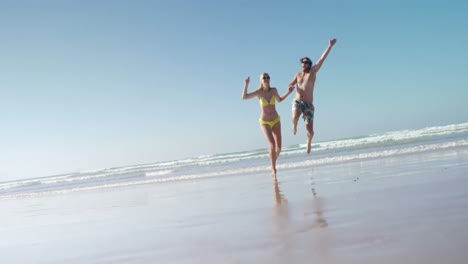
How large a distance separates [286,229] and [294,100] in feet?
17.0

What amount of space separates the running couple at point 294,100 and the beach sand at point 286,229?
205 centimetres

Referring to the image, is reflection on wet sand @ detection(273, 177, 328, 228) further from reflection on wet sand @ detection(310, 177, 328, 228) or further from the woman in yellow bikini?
the woman in yellow bikini

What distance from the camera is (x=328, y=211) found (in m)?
4.57

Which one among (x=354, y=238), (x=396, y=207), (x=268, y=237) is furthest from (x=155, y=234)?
(x=396, y=207)

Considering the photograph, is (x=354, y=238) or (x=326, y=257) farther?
(x=354, y=238)

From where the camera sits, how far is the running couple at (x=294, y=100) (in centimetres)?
853

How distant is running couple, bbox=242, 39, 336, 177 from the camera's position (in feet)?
28.0

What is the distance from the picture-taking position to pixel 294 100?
345 inches

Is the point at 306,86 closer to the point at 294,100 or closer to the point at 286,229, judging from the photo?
the point at 294,100

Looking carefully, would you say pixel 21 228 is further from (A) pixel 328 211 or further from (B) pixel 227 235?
(A) pixel 328 211

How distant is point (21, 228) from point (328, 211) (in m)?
4.96

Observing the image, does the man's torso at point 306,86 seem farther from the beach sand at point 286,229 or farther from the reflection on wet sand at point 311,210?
the reflection on wet sand at point 311,210

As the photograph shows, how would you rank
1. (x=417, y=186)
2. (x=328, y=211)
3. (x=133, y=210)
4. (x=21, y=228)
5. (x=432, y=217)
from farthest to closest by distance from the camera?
(x=133, y=210) → (x=21, y=228) → (x=417, y=186) → (x=328, y=211) → (x=432, y=217)

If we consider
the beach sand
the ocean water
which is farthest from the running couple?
the ocean water
